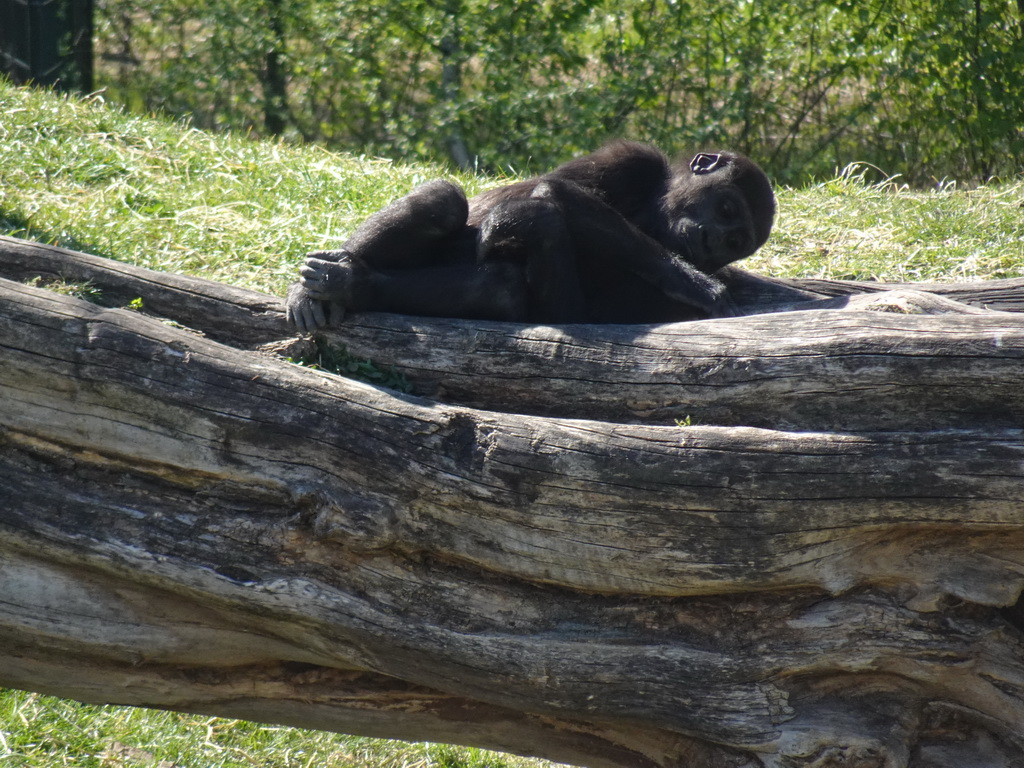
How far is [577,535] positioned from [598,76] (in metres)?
9.61

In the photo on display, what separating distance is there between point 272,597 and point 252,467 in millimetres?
338

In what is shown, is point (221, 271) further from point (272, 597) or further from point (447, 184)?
point (272, 597)

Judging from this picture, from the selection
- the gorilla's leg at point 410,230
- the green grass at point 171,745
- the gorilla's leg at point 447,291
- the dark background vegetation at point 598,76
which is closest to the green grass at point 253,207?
the gorilla's leg at point 410,230

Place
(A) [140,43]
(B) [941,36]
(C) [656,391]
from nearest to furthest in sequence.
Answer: (C) [656,391] < (B) [941,36] < (A) [140,43]

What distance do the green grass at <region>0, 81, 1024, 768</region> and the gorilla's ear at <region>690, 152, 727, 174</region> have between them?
3.76 feet

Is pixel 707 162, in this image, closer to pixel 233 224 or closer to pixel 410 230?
pixel 410 230

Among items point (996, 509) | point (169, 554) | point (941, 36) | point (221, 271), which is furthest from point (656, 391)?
point (941, 36)

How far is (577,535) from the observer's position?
8.94 feet

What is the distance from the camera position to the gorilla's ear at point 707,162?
4.34 meters

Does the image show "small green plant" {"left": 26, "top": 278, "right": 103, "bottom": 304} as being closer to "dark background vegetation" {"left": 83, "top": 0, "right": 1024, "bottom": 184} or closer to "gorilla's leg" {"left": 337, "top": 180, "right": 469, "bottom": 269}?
"gorilla's leg" {"left": 337, "top": 180, "right": 469, "bottom": 269}

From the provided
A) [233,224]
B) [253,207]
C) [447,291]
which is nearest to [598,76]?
[253,207]

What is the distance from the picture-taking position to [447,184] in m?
3.82

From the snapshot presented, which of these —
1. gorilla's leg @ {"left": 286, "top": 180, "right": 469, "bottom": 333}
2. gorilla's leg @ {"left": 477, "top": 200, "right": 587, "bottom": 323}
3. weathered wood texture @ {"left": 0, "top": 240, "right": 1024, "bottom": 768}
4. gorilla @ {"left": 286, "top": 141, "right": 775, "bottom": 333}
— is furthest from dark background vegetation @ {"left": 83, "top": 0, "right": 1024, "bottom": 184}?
weathered wood texture @ {"left": 0, "top": 240, "right": 1024, "bottom": 768}

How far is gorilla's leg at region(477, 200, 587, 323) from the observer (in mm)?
3549
